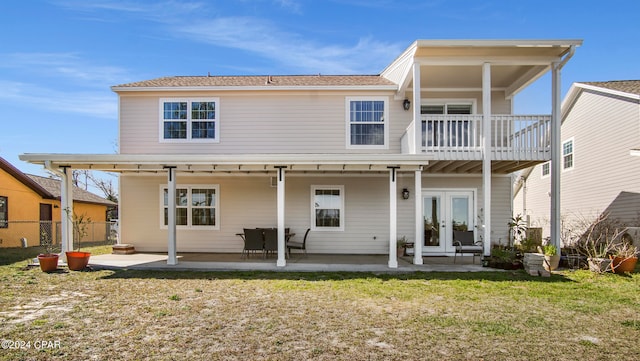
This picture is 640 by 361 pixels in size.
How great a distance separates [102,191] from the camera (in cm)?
3750

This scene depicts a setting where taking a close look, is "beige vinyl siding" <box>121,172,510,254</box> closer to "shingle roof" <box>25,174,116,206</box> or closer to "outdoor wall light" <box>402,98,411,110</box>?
"outdoor wall light" <box>402,98,411,110</box>

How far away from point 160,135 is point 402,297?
29.1ft

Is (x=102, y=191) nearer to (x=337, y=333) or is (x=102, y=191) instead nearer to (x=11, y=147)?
(x=11, y=147)

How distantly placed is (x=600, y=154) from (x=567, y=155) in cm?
240

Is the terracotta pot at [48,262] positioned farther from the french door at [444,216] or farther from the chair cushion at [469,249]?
the chair cushion at [469,249]

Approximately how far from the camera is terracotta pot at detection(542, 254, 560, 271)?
28.7 feet

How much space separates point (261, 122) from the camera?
11680 millimetres

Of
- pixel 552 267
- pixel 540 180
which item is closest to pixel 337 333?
pixel 552 267

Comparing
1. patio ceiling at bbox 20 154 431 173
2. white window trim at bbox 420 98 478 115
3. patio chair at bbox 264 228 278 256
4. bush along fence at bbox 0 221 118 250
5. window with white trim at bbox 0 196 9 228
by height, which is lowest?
bush along fence at bbox 0 221 118 250

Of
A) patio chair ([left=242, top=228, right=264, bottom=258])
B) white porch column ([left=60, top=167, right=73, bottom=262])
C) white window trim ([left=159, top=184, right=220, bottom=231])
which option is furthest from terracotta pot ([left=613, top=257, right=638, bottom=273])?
white porch column ([left=60, top=167, right=73, bottom=262])

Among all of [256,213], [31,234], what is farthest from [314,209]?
[31,234]

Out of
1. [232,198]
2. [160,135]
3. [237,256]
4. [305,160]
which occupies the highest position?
[160,135]

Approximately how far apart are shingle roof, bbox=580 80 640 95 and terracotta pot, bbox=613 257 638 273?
6552mm

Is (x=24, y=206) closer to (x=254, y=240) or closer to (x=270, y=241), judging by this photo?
(x=254, y=240)
